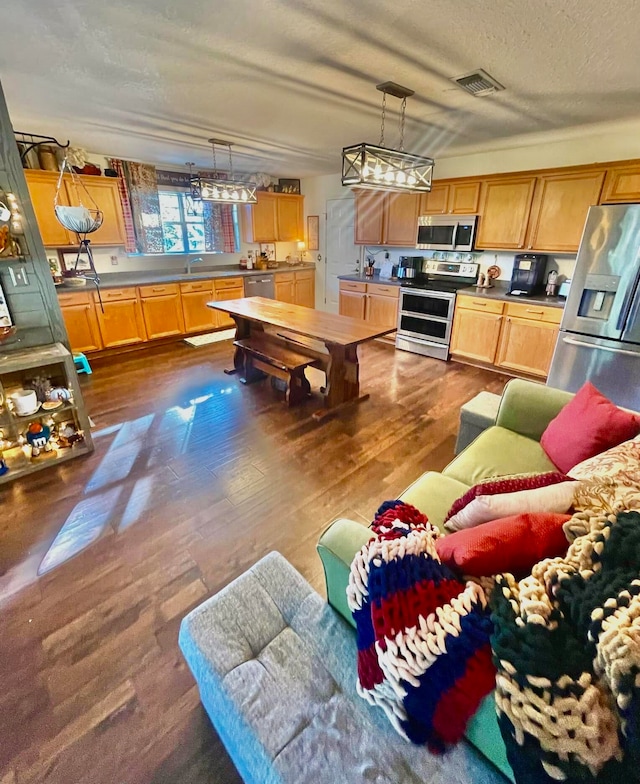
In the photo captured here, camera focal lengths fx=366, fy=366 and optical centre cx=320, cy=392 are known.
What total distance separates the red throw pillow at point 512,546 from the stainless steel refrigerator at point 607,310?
3035 millimetres

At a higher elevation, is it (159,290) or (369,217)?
(369,217)

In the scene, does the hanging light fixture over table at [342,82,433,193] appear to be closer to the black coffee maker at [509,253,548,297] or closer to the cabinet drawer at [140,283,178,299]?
the black coffee maker at [509,253,548,297]

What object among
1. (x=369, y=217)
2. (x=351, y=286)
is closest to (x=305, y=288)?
(x=351, y=286)

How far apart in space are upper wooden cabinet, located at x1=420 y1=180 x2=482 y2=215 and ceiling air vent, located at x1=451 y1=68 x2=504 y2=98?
194 cm

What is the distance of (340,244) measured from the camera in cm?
634

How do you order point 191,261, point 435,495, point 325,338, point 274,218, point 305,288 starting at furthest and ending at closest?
point 305,288
point 274,218
point 191,261
point 325,338
point 435,495

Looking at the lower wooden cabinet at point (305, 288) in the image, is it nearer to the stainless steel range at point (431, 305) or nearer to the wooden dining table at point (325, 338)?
the stainless steel range at point (431, 305)

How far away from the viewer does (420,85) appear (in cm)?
237

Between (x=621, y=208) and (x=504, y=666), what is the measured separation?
3.63 m

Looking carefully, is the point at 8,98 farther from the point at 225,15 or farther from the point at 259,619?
the point at 259,619

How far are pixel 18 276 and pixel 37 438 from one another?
1102mm

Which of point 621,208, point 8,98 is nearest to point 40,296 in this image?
point 8,98

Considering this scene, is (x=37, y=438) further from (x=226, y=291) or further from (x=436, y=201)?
(x=436, y=201)

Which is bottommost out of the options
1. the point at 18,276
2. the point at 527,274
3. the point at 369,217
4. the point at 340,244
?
the point at 527,274
